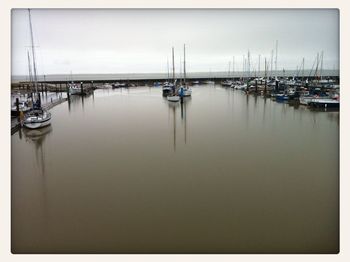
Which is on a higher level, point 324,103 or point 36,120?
point 324,103

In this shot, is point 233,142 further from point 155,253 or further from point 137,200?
point 155,253

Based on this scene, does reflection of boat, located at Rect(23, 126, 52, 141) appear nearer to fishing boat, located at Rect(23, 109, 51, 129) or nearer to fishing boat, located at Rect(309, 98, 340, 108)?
fishing boat, located at Rect(23, 109, 51, 129)

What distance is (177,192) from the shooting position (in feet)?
15.2

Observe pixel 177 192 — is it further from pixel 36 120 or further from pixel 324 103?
pixel 324 103

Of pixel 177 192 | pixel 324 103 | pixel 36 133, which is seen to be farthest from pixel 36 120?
pixel 324 103

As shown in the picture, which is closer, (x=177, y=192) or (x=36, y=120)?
(x=177, y=192)

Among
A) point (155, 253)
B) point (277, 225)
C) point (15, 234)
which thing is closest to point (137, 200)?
point (155, 253)

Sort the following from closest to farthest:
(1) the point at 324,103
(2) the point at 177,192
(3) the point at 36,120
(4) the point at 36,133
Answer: (2) the point at 177,192
(4) the point at 36,133
(3) the point at 36,120
(1) the point at 324,103

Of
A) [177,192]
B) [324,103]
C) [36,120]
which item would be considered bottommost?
[177,192]

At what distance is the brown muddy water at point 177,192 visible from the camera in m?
3.46

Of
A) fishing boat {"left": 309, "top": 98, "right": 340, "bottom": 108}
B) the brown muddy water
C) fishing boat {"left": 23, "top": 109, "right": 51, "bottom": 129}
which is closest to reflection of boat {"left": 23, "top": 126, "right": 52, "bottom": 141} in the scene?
fishing boat {"left": 23, "top": 109, "right": 51, "bottom": 129}

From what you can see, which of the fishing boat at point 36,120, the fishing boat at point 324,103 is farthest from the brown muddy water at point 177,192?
the fishing boat at point 324,103

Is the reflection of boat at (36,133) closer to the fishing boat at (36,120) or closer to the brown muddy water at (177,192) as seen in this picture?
the fishing boat at (36,120)

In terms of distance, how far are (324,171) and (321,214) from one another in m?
1.77
